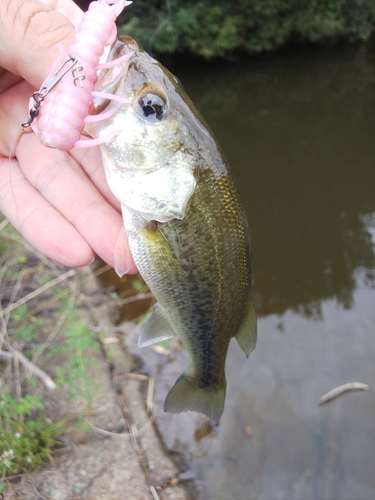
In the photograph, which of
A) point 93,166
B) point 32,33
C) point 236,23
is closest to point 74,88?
point 32,33

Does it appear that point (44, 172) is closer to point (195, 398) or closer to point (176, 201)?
point (176, 201)

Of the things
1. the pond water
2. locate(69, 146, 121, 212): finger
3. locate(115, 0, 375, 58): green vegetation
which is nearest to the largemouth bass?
Answer: locate(69, 146, 121, 212): finger

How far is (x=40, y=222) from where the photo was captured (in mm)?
1856

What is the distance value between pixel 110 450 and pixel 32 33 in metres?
2.55

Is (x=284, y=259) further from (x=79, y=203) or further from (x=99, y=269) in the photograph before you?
(x=79, y=203)

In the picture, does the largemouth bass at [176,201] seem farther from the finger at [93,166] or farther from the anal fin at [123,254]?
the finger at [93,166]

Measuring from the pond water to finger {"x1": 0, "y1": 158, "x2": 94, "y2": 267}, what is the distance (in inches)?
71.8

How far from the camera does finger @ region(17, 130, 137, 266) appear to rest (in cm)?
183

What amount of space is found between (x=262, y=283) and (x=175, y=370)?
1.64 meters

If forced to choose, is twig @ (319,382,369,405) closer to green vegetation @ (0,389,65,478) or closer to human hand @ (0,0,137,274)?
green vegetation @ (0,389,65,478)

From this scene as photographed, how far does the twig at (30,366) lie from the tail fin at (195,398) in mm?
1171

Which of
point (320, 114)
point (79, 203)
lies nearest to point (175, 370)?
point (79, 203)

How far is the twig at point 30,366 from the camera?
2766 millimetres

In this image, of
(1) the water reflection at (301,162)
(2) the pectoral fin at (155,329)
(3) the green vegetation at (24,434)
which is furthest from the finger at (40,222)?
(1) the water reflection at (301,162)
